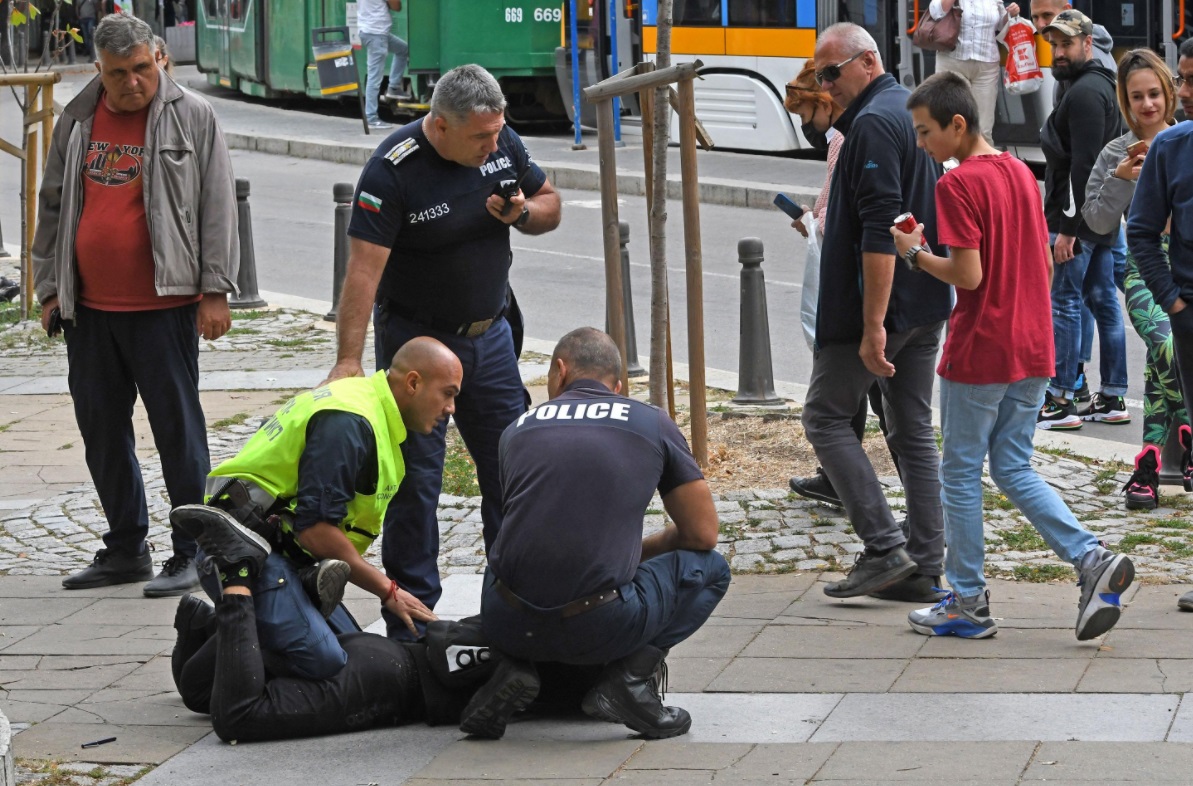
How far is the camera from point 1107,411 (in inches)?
349

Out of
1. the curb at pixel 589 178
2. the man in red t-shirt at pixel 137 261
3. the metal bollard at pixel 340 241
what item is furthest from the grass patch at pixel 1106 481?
the curb at pixel 589 178

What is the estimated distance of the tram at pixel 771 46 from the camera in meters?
16.4

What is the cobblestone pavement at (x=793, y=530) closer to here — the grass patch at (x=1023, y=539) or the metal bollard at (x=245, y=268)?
the grass patch at (x=1023, y=539)

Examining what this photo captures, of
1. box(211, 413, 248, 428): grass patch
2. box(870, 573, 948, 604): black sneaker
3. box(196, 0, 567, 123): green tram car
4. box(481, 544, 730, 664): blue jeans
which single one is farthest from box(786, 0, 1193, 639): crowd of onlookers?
box(196, 0, 567, 123): green tram car

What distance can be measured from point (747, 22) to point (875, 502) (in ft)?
45.7

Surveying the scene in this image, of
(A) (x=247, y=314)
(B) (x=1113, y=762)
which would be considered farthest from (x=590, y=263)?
(B) (x=1113, y=762)

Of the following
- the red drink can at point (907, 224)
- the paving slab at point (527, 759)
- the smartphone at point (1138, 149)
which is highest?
the smartphone at point (1138, 149)

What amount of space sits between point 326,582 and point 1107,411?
5252 mm

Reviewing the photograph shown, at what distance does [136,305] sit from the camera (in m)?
6.27

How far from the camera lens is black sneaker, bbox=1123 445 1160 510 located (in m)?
6.99

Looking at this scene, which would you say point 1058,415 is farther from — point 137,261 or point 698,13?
point 698,13

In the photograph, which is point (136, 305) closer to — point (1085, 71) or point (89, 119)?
point (89, 119)

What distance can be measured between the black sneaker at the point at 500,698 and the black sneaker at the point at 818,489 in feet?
8.64

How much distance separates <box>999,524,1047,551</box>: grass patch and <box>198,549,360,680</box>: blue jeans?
9.24 ft
